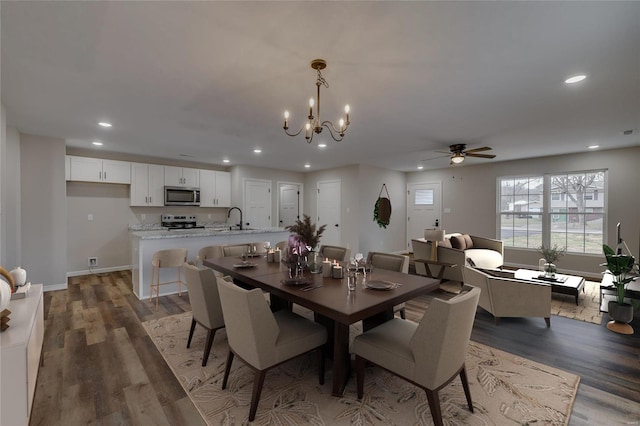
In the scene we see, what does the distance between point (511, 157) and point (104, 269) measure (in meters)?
8.90

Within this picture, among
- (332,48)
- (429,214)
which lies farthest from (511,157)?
(332,48)

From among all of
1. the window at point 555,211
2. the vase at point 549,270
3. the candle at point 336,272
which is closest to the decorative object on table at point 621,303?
the vase at point 549,270

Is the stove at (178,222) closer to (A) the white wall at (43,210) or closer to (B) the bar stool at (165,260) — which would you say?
(A) the white wall at (43,210)

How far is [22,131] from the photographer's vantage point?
14.1 feet

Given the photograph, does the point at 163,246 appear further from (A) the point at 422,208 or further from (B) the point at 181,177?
(A) the point at 422,208

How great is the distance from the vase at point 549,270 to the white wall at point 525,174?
2374 millimetres

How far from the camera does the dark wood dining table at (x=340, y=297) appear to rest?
180cm

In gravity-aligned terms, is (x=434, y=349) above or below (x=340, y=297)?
below

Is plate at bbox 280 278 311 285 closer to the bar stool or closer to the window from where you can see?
the bar stool

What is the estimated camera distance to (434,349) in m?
1.62

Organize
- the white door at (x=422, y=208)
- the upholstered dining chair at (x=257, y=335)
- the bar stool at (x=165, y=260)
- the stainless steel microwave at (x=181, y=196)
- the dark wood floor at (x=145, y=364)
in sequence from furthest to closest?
the white door at (x=422, y=208), the stainless steel microwave at (x=181, y=196), the bar stool at (x=165, y=260), the dark wood floor at (x=145, y=364), the upholstered dining chair at (x=257, y=335)

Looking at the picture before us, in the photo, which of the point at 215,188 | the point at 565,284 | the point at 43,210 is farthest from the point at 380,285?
the point at 215,188

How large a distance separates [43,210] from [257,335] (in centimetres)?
489

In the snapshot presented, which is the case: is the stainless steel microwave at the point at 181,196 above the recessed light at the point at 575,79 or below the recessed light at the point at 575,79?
below
